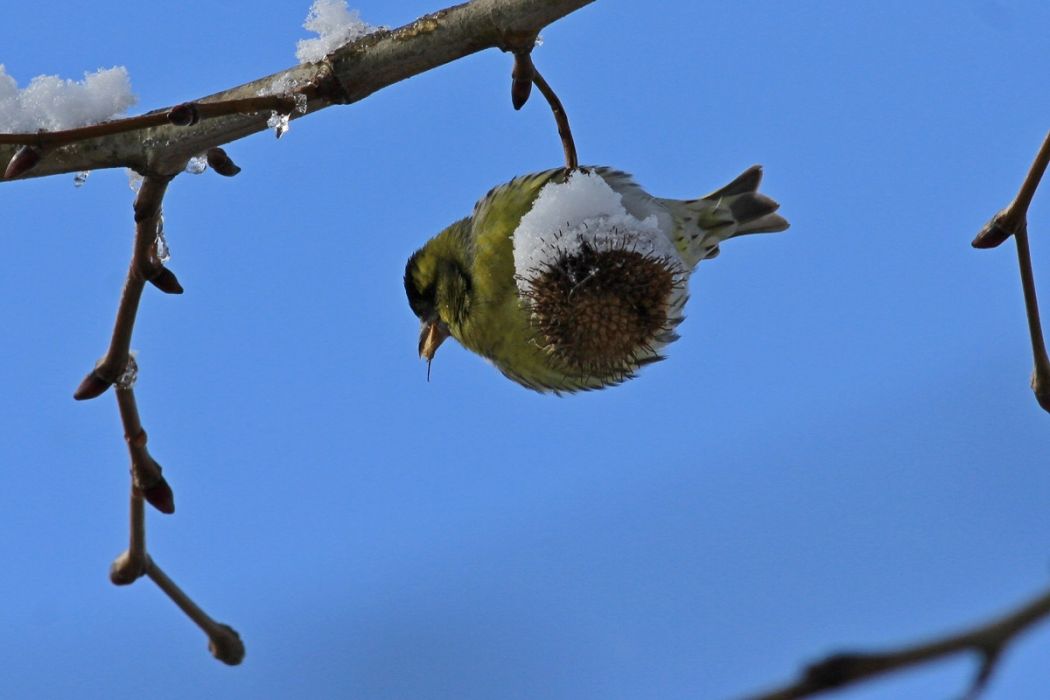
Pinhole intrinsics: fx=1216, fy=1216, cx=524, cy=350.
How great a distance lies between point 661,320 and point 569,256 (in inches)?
8.7

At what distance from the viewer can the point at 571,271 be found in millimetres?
2236

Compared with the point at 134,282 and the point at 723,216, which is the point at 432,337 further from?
the point at 134,282

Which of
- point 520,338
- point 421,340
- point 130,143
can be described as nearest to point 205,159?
point 130,143

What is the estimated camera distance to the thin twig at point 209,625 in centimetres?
200

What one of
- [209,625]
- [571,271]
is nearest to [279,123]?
[571,271]

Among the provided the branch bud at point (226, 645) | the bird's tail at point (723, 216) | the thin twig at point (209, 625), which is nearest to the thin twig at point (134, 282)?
the thin twig at point (209, 625)

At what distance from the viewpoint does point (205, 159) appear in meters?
1.87

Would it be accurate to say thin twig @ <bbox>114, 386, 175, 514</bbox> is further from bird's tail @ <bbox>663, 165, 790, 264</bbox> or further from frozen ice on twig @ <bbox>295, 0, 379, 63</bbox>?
bird's tail @ <bbox>663, 165, 790, 264</bbox>

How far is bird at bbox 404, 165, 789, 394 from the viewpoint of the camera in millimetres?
2238

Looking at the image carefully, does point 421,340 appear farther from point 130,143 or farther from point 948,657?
point 948,657

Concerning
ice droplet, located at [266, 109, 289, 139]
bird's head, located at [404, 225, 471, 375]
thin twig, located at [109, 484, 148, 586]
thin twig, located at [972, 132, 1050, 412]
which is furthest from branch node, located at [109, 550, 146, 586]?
thin twig, located at [972, 132, 1050, 412]

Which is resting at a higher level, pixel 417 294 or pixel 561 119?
pixel 417 294

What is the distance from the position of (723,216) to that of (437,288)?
2.62 feet

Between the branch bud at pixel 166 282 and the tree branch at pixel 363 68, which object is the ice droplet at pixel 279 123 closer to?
the tree branch at pixel 363 68
